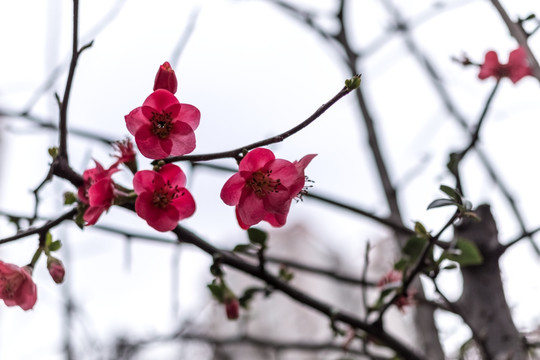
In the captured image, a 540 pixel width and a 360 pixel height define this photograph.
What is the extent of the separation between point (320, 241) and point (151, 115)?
837 cm

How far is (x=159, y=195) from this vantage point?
672mm

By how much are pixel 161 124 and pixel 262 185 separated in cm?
14

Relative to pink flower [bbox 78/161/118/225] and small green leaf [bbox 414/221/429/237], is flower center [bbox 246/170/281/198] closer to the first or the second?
pink flower [bbox 78/161/118/225]

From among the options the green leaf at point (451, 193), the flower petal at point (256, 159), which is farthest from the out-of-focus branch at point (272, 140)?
the green leaf at point (451, 193)

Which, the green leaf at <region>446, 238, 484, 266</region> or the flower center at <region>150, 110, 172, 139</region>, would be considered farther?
the green leaf at <region>446, 238, 484, 266</region>

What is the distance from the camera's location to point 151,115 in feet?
2.21

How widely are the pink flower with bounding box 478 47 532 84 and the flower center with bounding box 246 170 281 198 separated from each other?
631 millimetres

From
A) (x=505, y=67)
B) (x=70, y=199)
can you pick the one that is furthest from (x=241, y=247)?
(x=505, y=67)

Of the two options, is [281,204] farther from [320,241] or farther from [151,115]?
[320,241]

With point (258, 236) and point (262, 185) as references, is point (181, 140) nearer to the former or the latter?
point (262, 185)

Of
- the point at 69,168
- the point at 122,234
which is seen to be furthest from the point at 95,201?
the point at 122,234

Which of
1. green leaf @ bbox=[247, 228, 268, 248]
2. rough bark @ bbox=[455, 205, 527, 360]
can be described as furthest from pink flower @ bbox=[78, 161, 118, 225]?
rough bark @ bbox=[455, 205, 527, 360]

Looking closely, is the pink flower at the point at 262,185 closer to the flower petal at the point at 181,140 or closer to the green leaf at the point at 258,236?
the flower petal at the point at 181,140

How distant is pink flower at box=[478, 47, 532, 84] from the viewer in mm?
1101
